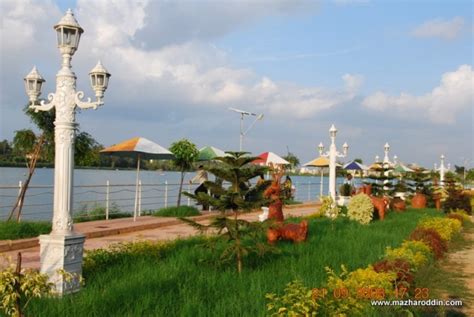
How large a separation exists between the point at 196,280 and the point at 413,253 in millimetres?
4184

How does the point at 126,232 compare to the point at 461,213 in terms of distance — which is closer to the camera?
the point at 126,232

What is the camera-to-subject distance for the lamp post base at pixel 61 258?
556cm

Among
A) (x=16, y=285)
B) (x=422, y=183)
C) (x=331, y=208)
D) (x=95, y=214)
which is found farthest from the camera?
(x=422, y=183)

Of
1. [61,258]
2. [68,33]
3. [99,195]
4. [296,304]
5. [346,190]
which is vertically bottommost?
[99,195]

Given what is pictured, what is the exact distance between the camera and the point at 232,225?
6.90 m

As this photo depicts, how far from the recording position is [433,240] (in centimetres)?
959

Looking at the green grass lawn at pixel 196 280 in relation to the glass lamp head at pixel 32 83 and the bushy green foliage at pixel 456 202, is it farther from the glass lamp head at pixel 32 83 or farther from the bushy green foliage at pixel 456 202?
the bushy green foliage at pixel 456 202

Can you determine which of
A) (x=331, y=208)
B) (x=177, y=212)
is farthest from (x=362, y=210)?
(x=177, y=212)

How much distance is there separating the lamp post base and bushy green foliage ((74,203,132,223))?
7932 millimetres

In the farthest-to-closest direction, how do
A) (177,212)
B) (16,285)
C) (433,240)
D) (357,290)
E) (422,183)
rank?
(422,183)
(177,212)
(433,240)
(357,290)
(16,285)

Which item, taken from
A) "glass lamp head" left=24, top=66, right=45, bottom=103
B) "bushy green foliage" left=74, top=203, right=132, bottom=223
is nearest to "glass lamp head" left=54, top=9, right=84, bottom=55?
"glass lamp head" left=24, top=66, right=45, bottom=103

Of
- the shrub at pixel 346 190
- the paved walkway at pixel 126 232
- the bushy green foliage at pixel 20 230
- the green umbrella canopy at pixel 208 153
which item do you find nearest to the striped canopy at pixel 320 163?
the shrub at pixel 346 190

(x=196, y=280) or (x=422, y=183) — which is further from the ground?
(x=422, y=183)

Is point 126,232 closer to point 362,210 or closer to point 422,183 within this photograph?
point 362,210
